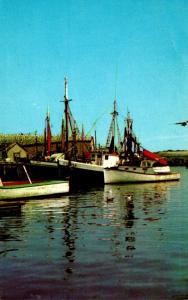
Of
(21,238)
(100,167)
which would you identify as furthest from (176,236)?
(100,167)

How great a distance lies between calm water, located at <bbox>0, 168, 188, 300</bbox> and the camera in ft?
38.2

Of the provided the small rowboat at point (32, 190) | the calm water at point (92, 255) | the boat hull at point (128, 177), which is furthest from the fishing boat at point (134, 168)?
the calm water at point (92, 255)

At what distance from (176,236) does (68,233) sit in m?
4.78

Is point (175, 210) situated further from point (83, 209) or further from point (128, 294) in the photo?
point (128, 294)

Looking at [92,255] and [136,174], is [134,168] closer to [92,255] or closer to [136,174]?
[136,174]

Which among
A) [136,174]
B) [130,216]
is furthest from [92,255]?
[136,174]

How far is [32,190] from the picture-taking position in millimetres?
36000

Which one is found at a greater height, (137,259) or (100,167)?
(100,167)

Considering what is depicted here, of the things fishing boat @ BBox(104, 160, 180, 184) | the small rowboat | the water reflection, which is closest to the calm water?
the water reflection

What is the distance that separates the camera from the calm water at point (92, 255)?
11641 millimetres

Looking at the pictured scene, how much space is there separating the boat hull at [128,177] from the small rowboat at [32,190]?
19.4m

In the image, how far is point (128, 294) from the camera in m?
11.2

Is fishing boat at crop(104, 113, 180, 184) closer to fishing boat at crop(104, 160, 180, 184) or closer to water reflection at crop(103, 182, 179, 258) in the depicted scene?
fishing boat at crop(104, 160, 180, 184)

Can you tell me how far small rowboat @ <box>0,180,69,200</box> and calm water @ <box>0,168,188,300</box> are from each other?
6.21 metres
